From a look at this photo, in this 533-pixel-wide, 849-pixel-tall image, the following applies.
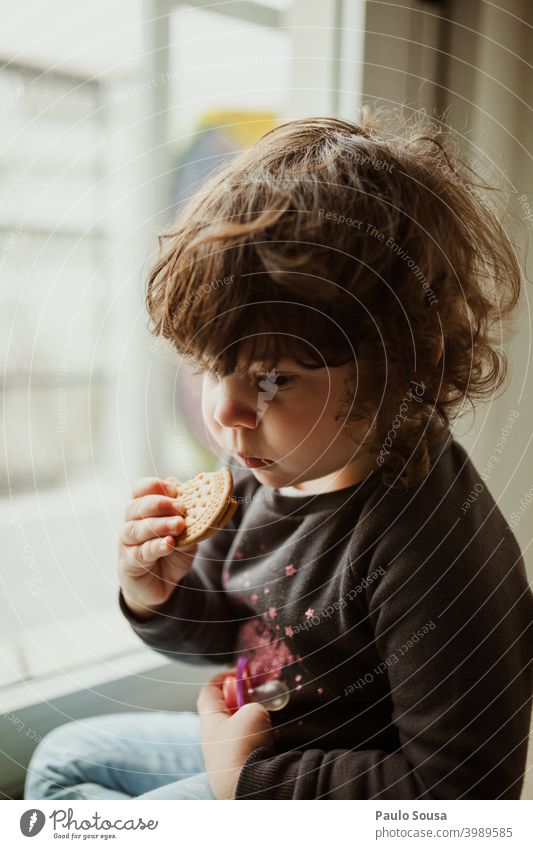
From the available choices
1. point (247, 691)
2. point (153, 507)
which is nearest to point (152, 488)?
point (153, 507)

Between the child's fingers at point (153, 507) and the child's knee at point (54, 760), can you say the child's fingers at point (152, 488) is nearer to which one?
the child's fingers at point (153, 507)

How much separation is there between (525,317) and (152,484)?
0.81ft

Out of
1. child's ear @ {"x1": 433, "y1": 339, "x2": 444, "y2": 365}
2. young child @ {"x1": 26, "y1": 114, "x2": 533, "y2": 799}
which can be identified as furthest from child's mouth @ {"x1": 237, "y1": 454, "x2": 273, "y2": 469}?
child's ear @ {"x1": 433, "y1": 339, "x2": 444, "y2": 365}

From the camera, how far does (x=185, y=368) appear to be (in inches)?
16.7

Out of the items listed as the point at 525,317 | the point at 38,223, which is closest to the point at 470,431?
the point at 525,317

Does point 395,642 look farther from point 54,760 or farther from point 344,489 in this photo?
point 54,760

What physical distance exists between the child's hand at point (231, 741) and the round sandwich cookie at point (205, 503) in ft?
0.35

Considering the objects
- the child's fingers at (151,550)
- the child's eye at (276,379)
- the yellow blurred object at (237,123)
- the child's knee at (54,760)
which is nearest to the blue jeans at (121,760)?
the child's knee at (54,760)

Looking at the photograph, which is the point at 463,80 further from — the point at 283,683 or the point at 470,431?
the point at 283,683

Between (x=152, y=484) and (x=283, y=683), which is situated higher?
(x=152, y=484)

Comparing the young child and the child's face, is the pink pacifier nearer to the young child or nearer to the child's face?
the young child

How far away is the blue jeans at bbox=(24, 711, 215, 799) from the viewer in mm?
427

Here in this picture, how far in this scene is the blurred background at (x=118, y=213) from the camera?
1.37ft
